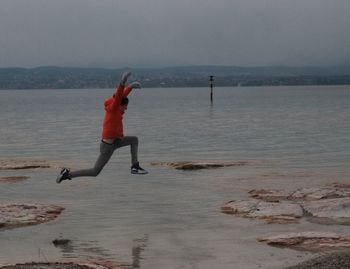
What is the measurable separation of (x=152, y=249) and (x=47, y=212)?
4.51 meters

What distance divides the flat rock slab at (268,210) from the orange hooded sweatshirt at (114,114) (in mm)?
3231

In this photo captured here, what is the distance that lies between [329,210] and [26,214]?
6784 millimetres

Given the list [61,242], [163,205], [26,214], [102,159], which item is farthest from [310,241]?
[26,214]

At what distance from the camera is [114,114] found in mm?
15016

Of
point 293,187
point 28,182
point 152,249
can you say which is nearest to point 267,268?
point 152,249

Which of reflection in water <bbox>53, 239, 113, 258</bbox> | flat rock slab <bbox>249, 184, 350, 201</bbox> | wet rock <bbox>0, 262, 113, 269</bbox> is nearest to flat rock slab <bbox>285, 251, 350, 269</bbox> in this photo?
wet rock <bbox>0, 262, 113, 269</bbox>

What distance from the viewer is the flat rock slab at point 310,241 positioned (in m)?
12.0

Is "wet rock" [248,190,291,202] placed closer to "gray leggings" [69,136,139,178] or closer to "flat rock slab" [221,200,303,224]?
"flat rock slab" [221,200,303,224]

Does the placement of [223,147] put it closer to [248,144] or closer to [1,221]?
[248,144]

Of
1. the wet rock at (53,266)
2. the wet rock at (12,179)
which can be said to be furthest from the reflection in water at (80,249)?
the wet rock at (12,179)

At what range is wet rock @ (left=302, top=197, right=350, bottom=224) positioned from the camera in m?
14.5

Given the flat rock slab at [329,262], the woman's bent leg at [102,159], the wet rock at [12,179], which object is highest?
the woman's bent leg at [102,159]

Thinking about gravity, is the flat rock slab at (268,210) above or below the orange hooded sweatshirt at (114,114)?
below

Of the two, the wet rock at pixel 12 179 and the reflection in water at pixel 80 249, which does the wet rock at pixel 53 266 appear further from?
the wet rock at pixel 12 179
